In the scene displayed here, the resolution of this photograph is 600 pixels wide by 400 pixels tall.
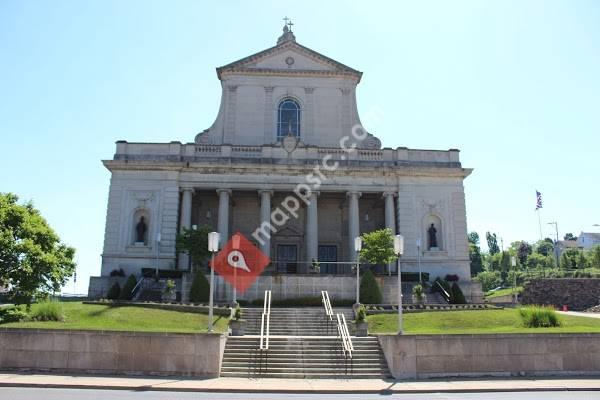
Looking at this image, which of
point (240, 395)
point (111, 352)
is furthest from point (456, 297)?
point (111, 352)

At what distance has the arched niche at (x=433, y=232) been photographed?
1416 inches

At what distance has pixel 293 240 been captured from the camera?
3888 cm

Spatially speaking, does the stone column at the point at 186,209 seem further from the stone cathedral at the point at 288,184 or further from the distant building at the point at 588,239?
the distant building at the point at 588,239

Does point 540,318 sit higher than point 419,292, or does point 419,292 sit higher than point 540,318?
point 419,292

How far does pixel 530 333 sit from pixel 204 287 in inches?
676

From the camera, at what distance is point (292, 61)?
40.8 m

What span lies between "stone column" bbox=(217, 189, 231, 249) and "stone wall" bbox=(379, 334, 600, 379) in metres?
20.9

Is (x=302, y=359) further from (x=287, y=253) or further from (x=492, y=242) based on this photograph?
(x=492, y=242)

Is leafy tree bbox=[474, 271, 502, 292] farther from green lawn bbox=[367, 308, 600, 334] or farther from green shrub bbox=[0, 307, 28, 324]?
green shrub bbox=[0, 307, 28, 324]

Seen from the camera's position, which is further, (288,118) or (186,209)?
(288,118)

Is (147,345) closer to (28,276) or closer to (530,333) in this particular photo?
(28,276)

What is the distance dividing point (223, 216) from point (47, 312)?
16.3 meters

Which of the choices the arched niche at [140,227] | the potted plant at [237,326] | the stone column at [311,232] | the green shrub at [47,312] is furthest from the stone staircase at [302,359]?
the arched niche at [140,227]

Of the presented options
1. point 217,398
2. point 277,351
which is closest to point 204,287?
point 277,351
